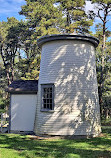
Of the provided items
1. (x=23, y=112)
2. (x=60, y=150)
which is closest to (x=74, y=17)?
(x=23, y=112)

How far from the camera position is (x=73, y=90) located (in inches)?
477

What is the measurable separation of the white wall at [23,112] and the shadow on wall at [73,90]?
195 centimetres

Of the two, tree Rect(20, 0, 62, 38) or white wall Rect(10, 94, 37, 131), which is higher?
tree Rect(20, 0, 62, 38)

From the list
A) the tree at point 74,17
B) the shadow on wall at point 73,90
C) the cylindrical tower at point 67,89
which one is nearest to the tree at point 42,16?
the tree at point 74,17

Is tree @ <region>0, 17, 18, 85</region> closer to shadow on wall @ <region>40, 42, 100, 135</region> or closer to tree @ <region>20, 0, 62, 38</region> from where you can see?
tree @ <region>20, 0, 62, 38</region>

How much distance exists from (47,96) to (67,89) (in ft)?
4.51

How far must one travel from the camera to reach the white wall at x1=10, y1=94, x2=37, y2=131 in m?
14.0

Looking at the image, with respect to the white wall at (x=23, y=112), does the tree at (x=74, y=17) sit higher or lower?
higher

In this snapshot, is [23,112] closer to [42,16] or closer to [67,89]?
[67,89]

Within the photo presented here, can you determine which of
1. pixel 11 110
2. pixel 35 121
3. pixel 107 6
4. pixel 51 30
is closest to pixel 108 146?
pixel 35 121

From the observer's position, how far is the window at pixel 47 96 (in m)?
12.4

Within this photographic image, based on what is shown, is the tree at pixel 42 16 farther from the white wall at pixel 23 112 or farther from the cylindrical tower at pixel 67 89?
the cylindrical tower at pixel 67 89

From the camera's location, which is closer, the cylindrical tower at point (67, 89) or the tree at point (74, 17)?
the cylindrical tower at point (67, 89)

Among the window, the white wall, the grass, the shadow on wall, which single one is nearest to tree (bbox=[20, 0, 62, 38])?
the white wall
